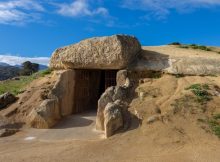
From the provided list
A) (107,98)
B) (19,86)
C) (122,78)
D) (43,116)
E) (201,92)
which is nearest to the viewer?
(201,92)

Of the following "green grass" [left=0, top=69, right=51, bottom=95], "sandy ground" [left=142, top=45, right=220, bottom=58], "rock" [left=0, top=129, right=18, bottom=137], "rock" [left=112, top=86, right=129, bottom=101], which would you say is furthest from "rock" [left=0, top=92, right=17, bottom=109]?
"sandy ground" [left=142, top=45, right=220, bottom=58]

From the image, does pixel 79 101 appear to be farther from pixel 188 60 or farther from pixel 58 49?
pixel 188 60

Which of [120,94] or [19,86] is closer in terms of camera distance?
[120,94]

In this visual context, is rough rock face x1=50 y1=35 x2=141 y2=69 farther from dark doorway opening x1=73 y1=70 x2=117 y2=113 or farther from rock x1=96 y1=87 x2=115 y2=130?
rock x1=96 y1=87 x2=115 y2=130

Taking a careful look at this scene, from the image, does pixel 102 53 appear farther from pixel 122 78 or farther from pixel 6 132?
pixel 6 132

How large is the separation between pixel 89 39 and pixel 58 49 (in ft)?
5.07

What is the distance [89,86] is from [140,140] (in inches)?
236

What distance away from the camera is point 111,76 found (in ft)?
46.9

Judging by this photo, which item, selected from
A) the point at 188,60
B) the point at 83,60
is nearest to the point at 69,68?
the point at 83,60

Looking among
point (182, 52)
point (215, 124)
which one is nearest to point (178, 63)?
point (182, 52)

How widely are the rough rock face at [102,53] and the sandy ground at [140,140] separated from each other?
147 cm

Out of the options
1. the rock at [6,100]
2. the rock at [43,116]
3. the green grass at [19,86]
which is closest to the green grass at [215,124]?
the rock at [43,116]

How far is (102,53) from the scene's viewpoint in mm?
13180

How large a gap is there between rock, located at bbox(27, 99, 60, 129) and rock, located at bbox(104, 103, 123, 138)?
2513 mm
